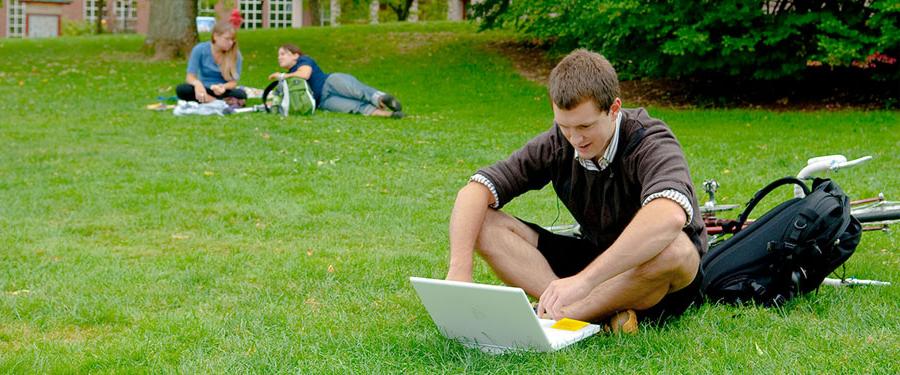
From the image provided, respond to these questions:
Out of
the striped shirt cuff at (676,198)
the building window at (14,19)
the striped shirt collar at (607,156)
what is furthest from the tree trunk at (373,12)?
the striped shirt cuff at (676,198)

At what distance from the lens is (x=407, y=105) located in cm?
1479

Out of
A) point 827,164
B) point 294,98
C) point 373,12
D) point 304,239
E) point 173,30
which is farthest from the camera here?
point 373,12

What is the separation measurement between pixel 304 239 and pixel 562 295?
9.52 ft

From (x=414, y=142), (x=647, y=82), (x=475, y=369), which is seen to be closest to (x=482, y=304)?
(x=475, y=369)

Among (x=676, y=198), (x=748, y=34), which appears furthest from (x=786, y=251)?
(x=748, y=34)

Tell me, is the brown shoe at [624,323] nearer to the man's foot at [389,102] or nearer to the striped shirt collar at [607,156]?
the striped shirt collar at [607,156]

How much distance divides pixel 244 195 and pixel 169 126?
415 cm

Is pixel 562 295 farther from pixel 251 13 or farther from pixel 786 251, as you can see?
pixel 251 13

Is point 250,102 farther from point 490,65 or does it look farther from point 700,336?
point 700,336

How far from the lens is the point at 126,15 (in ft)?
170

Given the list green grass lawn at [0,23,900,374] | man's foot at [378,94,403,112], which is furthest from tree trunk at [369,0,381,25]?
man's foot at [378,94,403,112]

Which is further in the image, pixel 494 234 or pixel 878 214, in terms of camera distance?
pixel 878 214

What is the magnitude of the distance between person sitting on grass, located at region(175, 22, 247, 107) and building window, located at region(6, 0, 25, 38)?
43577 millimetres

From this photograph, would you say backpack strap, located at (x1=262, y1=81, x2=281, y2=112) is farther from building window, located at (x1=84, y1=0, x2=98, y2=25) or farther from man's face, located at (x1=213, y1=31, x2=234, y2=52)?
building window, located at (x1=84, y1=0, x2=98, y2=25)
